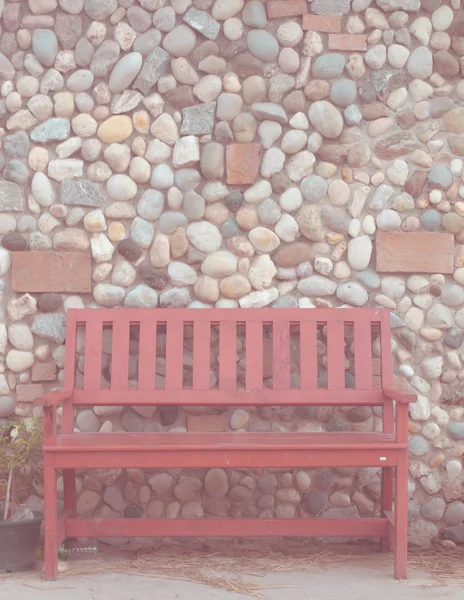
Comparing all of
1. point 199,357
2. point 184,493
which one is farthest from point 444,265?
point 184,493

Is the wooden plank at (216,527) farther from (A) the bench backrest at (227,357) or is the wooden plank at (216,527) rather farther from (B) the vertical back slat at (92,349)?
(B) the vertical back slat at (92,349)

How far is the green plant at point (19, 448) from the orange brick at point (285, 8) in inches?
84.3

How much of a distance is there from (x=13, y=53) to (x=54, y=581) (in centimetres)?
237

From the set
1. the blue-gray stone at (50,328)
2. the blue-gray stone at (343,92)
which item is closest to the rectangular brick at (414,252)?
the blue-gray stone at (343,92)

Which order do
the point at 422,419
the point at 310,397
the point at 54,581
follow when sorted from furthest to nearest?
the point at 422,419 → the point at 310,397 → the point at 54,581

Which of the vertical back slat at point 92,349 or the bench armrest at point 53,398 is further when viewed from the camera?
the vertical back slat at point 92,349

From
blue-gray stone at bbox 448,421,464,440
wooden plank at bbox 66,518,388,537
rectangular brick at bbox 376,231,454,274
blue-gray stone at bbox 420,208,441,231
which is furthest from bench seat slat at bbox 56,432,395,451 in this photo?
blue-gray stone at bbox 420,208,441,231

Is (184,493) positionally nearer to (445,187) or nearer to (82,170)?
(82,170)

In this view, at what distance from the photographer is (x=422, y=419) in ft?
13.6

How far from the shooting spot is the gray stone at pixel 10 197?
13.6 feet

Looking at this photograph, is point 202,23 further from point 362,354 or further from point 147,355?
point 362,354

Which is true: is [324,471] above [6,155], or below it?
below

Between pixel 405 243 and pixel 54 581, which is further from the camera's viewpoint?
pixel 405 243

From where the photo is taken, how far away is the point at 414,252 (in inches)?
164
